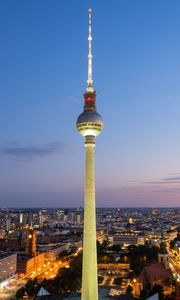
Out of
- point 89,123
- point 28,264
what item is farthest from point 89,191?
point 28,264

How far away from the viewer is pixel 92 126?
28422 mm

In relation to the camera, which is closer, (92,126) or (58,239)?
(92,126)

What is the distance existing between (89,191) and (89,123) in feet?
15.8

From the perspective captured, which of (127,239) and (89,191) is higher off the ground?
(89,191)

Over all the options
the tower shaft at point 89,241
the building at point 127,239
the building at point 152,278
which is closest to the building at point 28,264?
the building at point 152,278

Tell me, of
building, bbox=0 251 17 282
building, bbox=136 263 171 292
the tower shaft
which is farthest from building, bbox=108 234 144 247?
the tower shaft

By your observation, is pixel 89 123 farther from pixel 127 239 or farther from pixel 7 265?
pixel 127 239

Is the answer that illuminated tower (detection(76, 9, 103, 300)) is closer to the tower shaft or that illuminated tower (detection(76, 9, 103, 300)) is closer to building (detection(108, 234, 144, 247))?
the tower shaft

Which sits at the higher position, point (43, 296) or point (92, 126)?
point (92, 126)

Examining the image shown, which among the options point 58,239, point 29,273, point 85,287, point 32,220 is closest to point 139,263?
point 29,273

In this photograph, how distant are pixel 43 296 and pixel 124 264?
2751 cm

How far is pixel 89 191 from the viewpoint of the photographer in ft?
90.2

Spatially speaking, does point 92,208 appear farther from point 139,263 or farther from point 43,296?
point 139,263

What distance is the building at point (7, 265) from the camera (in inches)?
2224
